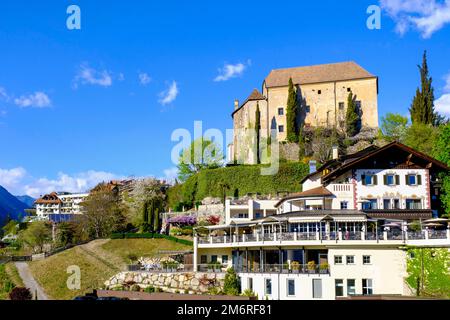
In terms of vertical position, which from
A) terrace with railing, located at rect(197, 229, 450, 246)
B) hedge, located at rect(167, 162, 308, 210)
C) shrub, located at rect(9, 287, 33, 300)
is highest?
hedge, located at rect(167, 162, 308, 210)

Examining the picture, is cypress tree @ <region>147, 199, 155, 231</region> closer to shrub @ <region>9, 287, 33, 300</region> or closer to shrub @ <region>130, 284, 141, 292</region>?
shrub @ <region>130, 284, 141, 292</region>

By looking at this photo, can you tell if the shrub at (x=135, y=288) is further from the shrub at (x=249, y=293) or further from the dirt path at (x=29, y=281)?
the shrub at (x=249, y=293)

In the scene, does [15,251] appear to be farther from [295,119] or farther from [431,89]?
[431,89]

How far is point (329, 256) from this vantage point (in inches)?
1588

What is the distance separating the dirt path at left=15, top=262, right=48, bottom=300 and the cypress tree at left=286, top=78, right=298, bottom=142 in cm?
4234

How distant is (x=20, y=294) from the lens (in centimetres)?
4497

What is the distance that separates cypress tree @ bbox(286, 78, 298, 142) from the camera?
271ft

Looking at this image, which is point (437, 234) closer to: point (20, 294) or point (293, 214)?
point (293, 214)

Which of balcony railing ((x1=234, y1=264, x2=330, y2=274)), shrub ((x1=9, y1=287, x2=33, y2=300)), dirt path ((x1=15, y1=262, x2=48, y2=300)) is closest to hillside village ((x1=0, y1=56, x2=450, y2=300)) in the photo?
balcony railing ((x1=234, y1=264, x2=330, y2=274))

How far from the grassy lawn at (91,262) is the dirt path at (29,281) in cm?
46
